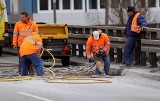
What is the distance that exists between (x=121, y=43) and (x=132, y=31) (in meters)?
1.52

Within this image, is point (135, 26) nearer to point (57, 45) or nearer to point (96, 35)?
point (96, 35)

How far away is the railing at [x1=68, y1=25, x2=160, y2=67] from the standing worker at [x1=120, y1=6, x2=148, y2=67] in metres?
0.23

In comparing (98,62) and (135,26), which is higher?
(135,26)

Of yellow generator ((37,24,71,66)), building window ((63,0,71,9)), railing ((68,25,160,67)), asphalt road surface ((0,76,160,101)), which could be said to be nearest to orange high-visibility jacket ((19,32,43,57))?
asphalt road surface ((0,76,160,101))

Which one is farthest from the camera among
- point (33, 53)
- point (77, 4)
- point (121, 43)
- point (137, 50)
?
point (77, 4)

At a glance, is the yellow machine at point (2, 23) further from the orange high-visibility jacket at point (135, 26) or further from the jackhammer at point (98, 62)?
the orange high-visibility jacket at point (135, 26)

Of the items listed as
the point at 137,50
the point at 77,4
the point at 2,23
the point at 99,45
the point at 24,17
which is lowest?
the point at 137,50

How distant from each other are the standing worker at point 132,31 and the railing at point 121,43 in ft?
0.76

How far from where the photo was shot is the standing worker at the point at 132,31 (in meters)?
16.5

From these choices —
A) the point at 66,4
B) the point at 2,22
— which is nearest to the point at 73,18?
the point at 66,4

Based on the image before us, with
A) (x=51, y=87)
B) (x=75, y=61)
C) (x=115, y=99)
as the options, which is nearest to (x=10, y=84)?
(x=51, y=87)

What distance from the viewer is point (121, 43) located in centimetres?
1809

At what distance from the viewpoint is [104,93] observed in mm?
11953

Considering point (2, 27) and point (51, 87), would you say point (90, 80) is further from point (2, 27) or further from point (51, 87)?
point (2, 27)
